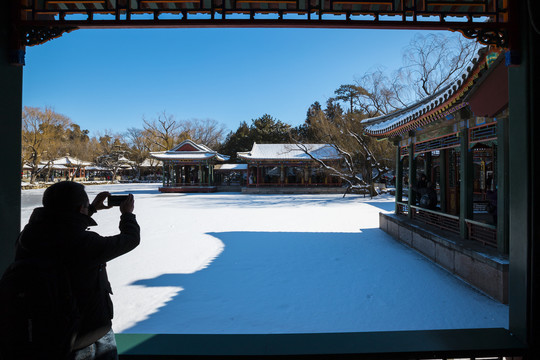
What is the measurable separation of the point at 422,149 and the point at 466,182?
2.26 metres

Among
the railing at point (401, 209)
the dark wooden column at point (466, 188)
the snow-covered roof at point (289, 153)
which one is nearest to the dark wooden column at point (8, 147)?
the dark wooden column at point (466, 188)

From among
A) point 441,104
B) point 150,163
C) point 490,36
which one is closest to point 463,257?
point 441,104

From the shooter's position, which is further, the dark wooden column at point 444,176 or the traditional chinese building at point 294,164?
the traditional chinese building at point 294,164

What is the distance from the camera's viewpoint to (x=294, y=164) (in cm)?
2378

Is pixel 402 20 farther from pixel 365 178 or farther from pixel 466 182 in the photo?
pixel 365 178

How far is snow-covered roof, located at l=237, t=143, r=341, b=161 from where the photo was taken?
76.0ft

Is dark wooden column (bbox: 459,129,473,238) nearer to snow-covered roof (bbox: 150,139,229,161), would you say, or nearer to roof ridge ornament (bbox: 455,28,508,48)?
roof ridge ornament (bbox: 455,28,508,48)

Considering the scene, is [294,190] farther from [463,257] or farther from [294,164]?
[463,257]

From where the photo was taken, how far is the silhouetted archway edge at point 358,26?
1.83 m

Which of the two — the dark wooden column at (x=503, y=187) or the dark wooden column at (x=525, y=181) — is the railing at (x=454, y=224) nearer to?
the dark wooden column at (x=503, y=187)

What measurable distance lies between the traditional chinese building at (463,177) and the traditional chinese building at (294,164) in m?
15.4

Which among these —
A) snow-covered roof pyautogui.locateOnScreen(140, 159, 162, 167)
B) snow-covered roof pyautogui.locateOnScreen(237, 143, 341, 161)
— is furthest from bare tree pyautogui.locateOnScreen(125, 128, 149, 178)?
snow-covered roof pyautogui.locateOnScreen(237, 143, 341, 161)

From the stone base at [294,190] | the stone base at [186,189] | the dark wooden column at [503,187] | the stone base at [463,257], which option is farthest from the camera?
the stone base at [186,189]

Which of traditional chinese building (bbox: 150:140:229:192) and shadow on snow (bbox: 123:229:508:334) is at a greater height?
traditional chinese building (bbox: 150:140:229:192)
